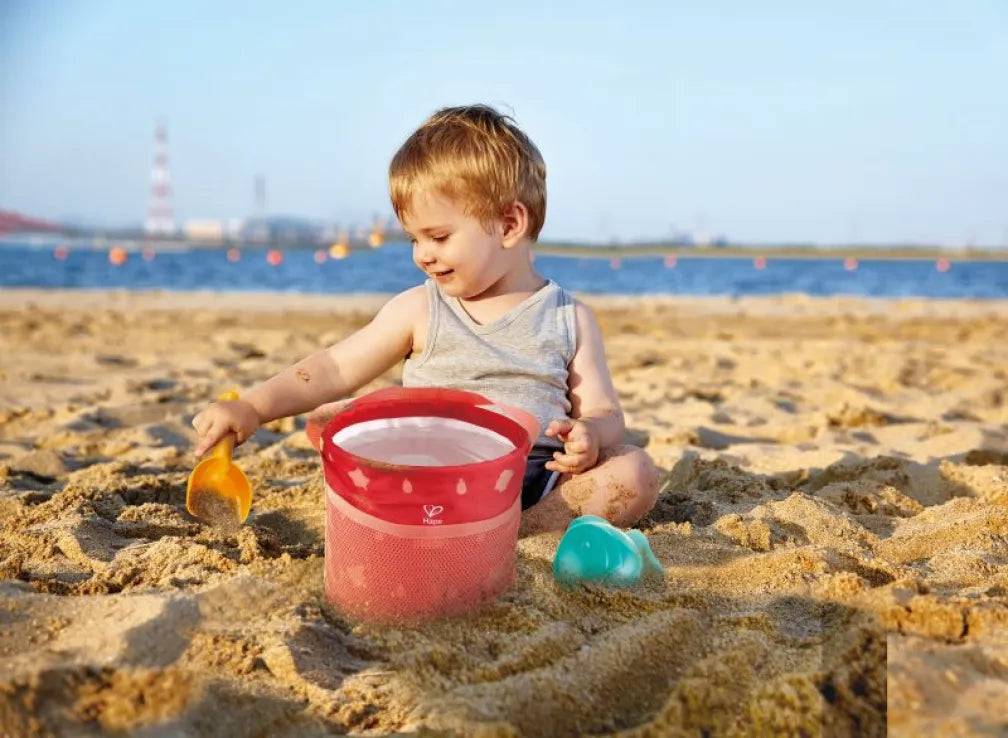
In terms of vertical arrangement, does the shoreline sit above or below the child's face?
below

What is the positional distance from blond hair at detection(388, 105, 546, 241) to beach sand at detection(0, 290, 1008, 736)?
2.43 ft

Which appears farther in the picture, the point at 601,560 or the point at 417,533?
the point at 601,560

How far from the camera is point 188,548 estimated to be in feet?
5.61

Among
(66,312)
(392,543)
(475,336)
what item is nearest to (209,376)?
(475,336)

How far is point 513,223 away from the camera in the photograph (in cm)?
208

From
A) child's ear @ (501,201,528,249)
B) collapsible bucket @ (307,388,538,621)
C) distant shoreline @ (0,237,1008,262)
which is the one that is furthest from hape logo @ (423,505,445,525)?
distant shoreline @ (0,237,1008,262)

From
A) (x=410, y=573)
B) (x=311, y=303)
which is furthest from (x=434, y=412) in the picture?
(x=311, y=303)

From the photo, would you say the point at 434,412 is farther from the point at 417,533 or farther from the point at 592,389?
the point at 592,389

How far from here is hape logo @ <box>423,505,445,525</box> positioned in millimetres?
1415

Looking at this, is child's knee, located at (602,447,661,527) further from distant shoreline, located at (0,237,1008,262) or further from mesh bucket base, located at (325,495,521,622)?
distant shoreline, located at (0,237,1008,262)

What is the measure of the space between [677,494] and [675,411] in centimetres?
130

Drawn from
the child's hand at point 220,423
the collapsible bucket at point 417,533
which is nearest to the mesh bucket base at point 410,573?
the collapsible bucket at point 417,533

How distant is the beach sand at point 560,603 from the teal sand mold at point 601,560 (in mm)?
43

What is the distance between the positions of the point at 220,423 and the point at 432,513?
2.13ft
